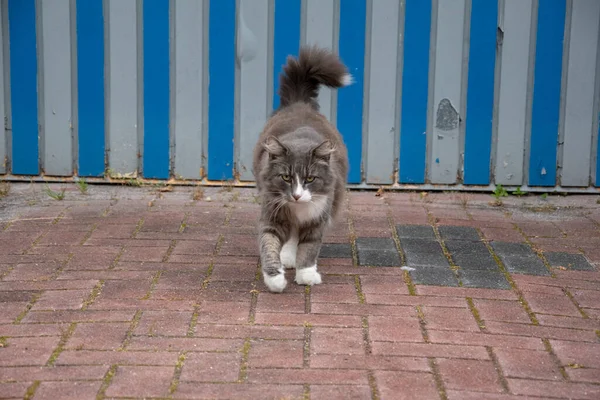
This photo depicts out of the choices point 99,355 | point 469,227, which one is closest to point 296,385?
point 99,355

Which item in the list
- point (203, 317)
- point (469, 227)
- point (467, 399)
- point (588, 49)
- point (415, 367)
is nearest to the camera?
point (467, 399)

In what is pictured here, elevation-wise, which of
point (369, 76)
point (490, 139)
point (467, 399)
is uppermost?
point (369, 76)

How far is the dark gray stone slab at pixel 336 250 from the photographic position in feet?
16.4

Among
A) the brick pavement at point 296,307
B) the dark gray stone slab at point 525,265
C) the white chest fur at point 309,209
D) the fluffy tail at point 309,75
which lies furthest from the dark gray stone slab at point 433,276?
the fluffy tail at point 309,75

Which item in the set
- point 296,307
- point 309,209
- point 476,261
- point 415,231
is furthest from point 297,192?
point 415,231

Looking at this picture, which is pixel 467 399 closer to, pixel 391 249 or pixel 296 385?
pixel 296 385

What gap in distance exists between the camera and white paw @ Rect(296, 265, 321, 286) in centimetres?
440

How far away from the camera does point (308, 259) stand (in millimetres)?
4484

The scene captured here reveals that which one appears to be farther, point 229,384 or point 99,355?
point 99,355

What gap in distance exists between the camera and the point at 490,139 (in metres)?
6.77

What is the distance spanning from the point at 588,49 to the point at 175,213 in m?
3.57

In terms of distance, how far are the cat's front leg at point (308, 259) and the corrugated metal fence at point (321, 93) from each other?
229 cm

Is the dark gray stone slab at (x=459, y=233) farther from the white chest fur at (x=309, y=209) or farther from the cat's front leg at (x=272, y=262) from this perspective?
the cat's front leg at (x=272, y=262)

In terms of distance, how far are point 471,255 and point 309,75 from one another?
160 centimetres
